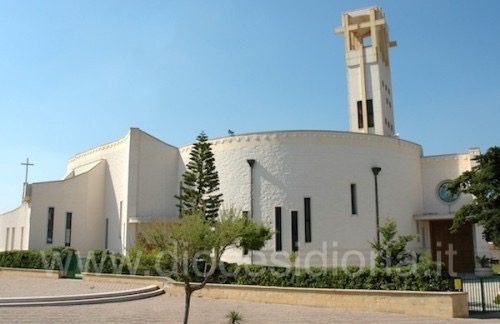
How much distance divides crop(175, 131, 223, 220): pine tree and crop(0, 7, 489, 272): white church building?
2.68 ft

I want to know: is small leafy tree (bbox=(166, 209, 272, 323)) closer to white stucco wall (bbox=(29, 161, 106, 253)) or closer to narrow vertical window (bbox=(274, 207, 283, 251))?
narrow vertical window (bbox=(274, 207, 283, 251))

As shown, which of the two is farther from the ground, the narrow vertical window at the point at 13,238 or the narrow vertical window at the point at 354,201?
the narrow vertical window at the point at 354,201

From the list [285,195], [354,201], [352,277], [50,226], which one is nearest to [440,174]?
[354,201]

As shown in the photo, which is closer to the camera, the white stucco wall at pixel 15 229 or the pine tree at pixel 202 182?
the pine tree at pixel 202 182

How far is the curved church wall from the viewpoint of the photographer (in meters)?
22.0

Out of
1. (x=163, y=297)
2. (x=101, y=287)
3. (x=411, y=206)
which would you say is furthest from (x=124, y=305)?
(x=411, y=206)

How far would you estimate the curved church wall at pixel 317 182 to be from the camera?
866 inches

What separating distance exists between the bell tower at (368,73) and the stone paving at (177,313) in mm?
20676

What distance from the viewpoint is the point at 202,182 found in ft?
74.4

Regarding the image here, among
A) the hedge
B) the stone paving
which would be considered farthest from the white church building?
the stone paving

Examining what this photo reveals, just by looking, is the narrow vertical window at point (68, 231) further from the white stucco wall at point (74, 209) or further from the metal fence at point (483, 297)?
the metal fence at point (483, 297)

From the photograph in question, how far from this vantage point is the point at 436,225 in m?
26.2

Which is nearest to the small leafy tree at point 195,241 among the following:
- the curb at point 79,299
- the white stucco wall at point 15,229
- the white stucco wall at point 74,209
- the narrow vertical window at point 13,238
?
the curb at point 79,299

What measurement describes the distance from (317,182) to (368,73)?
46.8ft
